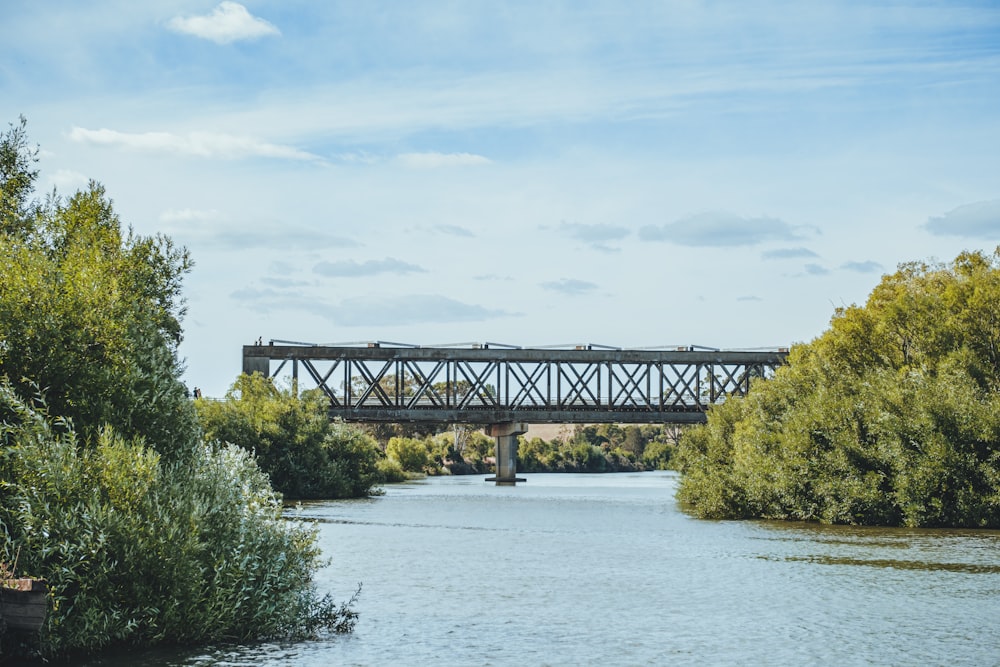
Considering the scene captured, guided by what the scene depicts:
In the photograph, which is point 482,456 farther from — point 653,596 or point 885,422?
point 653,596

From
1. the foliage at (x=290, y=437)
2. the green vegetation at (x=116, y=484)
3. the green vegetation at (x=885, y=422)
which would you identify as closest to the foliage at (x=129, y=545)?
the green vegetation at (x=116, y=484)

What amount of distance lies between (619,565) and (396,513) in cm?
2746

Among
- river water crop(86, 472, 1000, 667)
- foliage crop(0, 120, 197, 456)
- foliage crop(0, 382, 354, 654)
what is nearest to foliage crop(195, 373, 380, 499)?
river water crop(86, 472, 1000, 667)

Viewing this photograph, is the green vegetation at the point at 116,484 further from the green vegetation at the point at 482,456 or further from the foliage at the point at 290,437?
the green vegetation at the point at 482,456

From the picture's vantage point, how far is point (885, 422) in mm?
50125

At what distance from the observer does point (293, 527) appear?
24.0 m

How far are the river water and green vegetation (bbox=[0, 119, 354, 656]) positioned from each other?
95 centimetres

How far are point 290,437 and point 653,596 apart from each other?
53.0m

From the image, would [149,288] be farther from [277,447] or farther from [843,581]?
[277,447]

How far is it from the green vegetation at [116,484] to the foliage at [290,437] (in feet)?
171

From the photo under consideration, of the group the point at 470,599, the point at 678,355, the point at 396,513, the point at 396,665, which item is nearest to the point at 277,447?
the point at 396,513

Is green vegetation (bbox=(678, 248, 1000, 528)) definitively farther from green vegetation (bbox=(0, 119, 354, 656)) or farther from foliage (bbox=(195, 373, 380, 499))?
green vegetation (bbox=(0, 119, 354, 656))

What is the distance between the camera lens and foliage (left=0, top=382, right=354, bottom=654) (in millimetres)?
19156

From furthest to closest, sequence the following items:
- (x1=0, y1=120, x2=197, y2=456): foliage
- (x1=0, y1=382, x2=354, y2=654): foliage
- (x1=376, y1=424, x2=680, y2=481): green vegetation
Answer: (x1=376, y1=424, x2=680, y2=481): green vegetation, (x1=0, y1=120, x2=197, y2=456): foliage, (x1=0, y1=382, x2=354, y2=654): foliage
